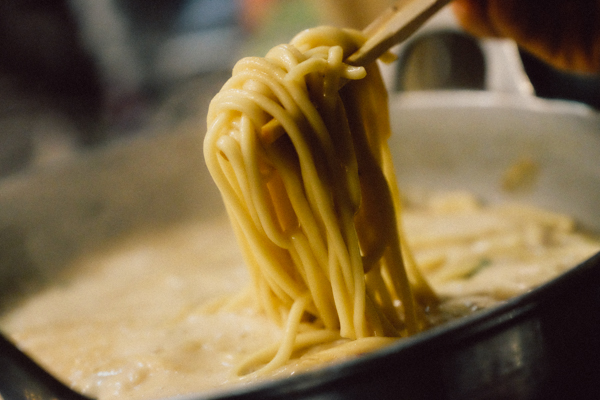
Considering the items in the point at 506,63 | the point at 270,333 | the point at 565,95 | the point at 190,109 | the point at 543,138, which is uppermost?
the point at 190,109

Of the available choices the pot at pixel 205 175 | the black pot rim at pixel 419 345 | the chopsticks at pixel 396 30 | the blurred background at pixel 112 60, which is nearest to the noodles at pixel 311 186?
the chopsticks at pixel 396 30

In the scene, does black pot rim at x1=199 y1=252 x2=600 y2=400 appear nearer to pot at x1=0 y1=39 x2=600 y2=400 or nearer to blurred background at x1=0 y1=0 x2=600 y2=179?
pot at x1=0 y1=39 x2=600 y2=400

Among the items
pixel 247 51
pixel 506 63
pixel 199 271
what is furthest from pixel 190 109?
pixel 506 63

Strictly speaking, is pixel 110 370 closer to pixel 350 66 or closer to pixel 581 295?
pixel 350 66

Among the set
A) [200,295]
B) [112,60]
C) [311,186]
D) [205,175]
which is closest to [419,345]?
[311,186]

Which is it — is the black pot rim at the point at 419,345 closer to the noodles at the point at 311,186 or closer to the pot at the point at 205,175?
the noodles at the point at 311,186

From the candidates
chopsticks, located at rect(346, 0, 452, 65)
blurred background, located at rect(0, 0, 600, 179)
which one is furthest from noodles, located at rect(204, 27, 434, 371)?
blurred background, located at rect(0, 0, 600, 179)
